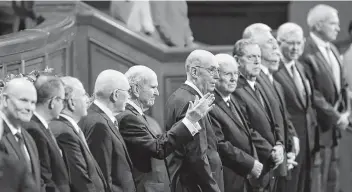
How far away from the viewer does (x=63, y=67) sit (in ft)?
32.0

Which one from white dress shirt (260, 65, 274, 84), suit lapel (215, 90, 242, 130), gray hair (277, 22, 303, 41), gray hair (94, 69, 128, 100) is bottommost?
white dress shirt (260, 65, 274, 84)

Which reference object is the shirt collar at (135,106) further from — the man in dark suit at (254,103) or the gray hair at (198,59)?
the man in dark suit at (254,103)

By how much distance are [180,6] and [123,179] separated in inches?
156

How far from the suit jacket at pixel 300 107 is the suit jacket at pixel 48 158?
357 cm

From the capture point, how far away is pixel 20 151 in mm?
6711

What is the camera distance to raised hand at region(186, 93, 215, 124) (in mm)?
7848

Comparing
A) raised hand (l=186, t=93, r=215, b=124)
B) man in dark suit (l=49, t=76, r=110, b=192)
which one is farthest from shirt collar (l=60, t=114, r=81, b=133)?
raised hand (l=186, t=93, r=215, b=124)

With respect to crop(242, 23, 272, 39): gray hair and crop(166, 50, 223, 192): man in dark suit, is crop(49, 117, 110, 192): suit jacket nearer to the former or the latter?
crop(166, 50, 223, 192): man in dark suit

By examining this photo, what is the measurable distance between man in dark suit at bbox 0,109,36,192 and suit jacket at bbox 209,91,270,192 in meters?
2.28

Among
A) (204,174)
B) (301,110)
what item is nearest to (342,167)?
(301,110)

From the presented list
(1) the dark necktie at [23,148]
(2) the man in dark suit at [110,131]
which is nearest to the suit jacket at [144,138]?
(2) the man in dark suit at [110,131]

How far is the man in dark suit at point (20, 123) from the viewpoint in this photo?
6.70 meters

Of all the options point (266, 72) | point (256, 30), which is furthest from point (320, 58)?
point (256, 30)

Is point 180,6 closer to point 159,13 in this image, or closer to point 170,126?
point 159,13
